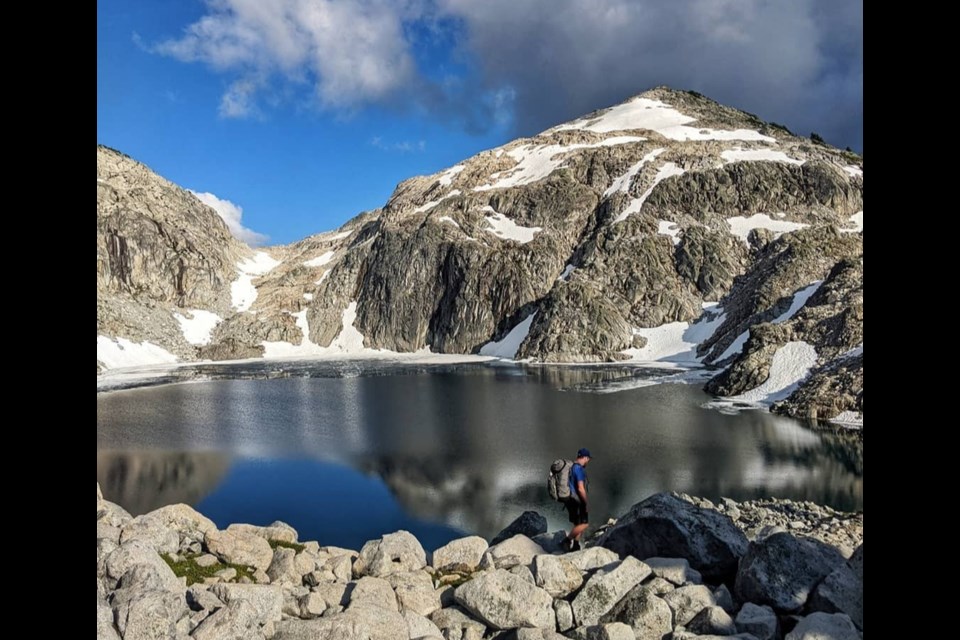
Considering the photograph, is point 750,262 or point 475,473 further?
point 750,262

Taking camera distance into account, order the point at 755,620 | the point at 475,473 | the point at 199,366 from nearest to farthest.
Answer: the point at 755,620 → the point at 475,473 → the point at 199,366

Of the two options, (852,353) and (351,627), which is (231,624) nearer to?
(351,627)

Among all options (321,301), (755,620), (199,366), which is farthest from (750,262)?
(755,620)

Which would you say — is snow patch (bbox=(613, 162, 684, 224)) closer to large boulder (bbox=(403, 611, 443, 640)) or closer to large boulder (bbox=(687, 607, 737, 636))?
large boulder (bbox=(687, 607, 737, 636))

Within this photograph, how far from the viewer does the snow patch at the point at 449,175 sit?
16077cm

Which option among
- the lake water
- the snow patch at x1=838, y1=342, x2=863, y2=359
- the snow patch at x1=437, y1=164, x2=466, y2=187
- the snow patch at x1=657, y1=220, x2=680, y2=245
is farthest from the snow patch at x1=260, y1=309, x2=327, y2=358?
the snow patch at x1=838, y1=342, x2=863, y2=359

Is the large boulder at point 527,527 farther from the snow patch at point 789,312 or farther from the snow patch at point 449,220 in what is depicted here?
the snow patch at point 449,220

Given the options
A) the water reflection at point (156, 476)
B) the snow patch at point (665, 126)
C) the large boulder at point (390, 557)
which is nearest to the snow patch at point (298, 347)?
the water reflection at point (156, 476)

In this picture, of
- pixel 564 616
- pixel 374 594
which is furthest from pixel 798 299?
pixel 374 594

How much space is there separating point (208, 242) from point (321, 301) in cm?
3469

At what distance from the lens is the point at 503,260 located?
128m

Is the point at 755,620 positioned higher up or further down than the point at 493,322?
further down

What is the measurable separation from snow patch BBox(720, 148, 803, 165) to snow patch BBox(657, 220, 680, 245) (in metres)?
22.9
